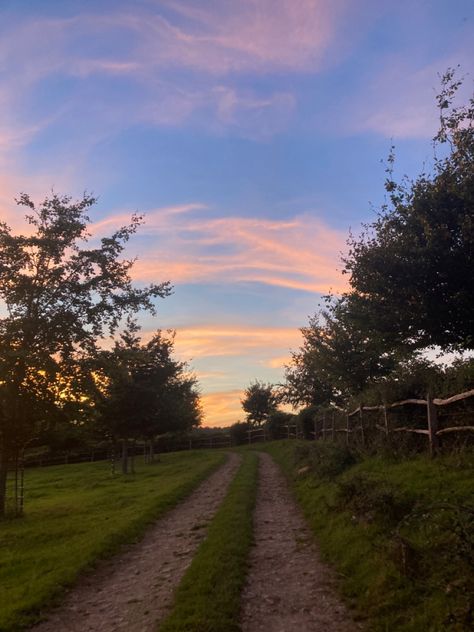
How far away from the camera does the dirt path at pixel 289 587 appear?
611 cm

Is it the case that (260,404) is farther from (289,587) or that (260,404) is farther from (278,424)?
(289,587)

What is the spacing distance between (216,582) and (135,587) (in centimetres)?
138

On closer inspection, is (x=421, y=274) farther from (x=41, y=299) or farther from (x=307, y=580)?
(x=41, y=299)

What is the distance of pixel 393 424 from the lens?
626 inches

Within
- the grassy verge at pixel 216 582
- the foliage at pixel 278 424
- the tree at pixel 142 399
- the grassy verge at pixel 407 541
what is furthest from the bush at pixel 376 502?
the foliage at pixel 278 424

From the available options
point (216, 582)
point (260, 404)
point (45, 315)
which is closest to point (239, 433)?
point (260, 404)

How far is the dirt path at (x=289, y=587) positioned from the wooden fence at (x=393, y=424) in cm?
396

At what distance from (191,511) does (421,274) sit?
8.89m

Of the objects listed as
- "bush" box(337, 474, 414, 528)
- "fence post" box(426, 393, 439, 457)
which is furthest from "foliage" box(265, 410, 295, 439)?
"bush" box(337, 474, 414, 528)

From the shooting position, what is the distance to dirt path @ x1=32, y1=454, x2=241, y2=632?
664 cm

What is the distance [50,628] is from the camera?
6.62 m

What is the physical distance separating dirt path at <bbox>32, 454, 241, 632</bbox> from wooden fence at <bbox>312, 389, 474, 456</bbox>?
6024 mm

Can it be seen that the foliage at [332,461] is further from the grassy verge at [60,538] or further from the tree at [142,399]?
the tree at [142,399]

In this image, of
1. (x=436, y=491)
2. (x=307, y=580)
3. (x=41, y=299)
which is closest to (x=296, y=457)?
(x=41, y=299)
